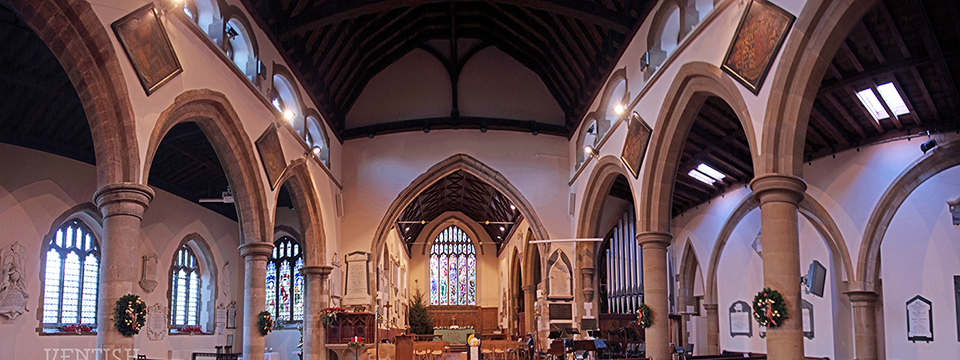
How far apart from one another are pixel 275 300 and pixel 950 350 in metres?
16.7

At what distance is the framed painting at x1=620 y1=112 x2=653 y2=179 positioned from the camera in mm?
11988

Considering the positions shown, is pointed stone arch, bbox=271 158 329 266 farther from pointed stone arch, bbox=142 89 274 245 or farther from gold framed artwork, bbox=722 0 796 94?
gold framed artwork, bbox=722 0 796 94

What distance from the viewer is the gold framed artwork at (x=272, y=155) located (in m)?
12.2

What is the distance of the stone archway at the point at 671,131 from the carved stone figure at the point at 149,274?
35.0ft

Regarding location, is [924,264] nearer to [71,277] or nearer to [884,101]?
[884,101]

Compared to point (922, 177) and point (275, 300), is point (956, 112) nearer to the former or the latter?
point (922, 177)

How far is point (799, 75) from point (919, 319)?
261 inches

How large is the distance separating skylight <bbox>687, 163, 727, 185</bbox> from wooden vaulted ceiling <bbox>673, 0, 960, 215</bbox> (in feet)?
2.84

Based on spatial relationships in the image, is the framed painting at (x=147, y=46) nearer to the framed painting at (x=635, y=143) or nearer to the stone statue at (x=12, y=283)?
the stone statue at (x=12, y=283)

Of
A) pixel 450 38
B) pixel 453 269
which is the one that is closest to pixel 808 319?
pixel 450 38

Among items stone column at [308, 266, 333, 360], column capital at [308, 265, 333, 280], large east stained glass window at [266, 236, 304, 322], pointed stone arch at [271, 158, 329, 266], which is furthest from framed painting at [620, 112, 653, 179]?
large east stained glass window at [266, 236, 304, 322]

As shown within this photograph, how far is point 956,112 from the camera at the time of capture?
1085cm

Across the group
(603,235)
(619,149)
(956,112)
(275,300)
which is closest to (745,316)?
(603,235)

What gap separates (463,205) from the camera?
105 feet
